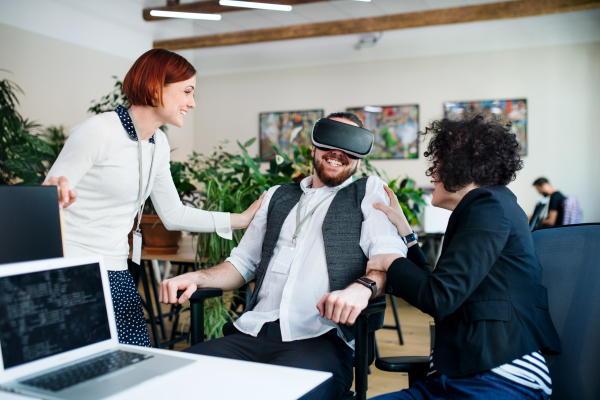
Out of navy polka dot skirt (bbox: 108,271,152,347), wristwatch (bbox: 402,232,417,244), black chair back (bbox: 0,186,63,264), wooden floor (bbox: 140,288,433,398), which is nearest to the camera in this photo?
black chair back (bbox: 0,186,63,264)

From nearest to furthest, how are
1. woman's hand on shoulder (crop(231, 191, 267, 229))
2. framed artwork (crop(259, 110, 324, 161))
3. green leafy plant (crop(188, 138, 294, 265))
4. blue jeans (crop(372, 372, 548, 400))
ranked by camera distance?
blue jeans (crop(372, 372, 548, 400)) → woman's hand on shoulder (crop(231, 191, 267, 229)) → green leafy plant (crop(188, 138, 294, 265)) → framed artwork (crop(259, 110, 324, 161))

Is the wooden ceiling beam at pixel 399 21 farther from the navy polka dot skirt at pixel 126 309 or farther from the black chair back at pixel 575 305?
the navy polka dot skirt at pixel 126 309

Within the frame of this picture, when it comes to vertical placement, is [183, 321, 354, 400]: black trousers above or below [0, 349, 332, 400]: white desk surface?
below

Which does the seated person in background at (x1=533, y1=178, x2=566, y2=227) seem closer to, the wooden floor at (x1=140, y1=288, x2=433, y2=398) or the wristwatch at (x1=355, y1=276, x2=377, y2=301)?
the wooden floor at (x1=140, y1=288, x2=433, y2=398)

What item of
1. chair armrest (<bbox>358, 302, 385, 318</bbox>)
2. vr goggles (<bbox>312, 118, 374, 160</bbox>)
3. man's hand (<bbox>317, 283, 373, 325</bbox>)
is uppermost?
vr goggles (<bbox>312, 118, 374, 160</bbox>)

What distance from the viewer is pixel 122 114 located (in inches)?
61.4

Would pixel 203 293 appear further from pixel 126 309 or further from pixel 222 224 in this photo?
pixel 222 224

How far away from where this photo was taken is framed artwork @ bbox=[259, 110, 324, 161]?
8.09m

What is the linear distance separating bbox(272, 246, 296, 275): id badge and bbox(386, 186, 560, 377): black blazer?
0.58 metres

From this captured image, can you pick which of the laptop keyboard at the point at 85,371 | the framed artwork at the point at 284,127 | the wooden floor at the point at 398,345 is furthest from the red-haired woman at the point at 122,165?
the framed artwork at the point at 284,127

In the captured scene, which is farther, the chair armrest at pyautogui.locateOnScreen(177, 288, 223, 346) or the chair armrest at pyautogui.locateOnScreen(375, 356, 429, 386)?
the chair armrest at pyautogui.locateOnScreen(177, 288, 223, 346)

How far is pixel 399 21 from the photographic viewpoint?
6.46 metres

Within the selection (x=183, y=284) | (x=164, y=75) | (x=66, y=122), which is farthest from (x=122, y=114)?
(x=66, y=122)

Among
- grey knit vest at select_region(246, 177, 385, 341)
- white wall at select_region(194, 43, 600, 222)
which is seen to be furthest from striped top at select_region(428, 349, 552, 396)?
white wall at select_region(194, 43, 600, 222)
